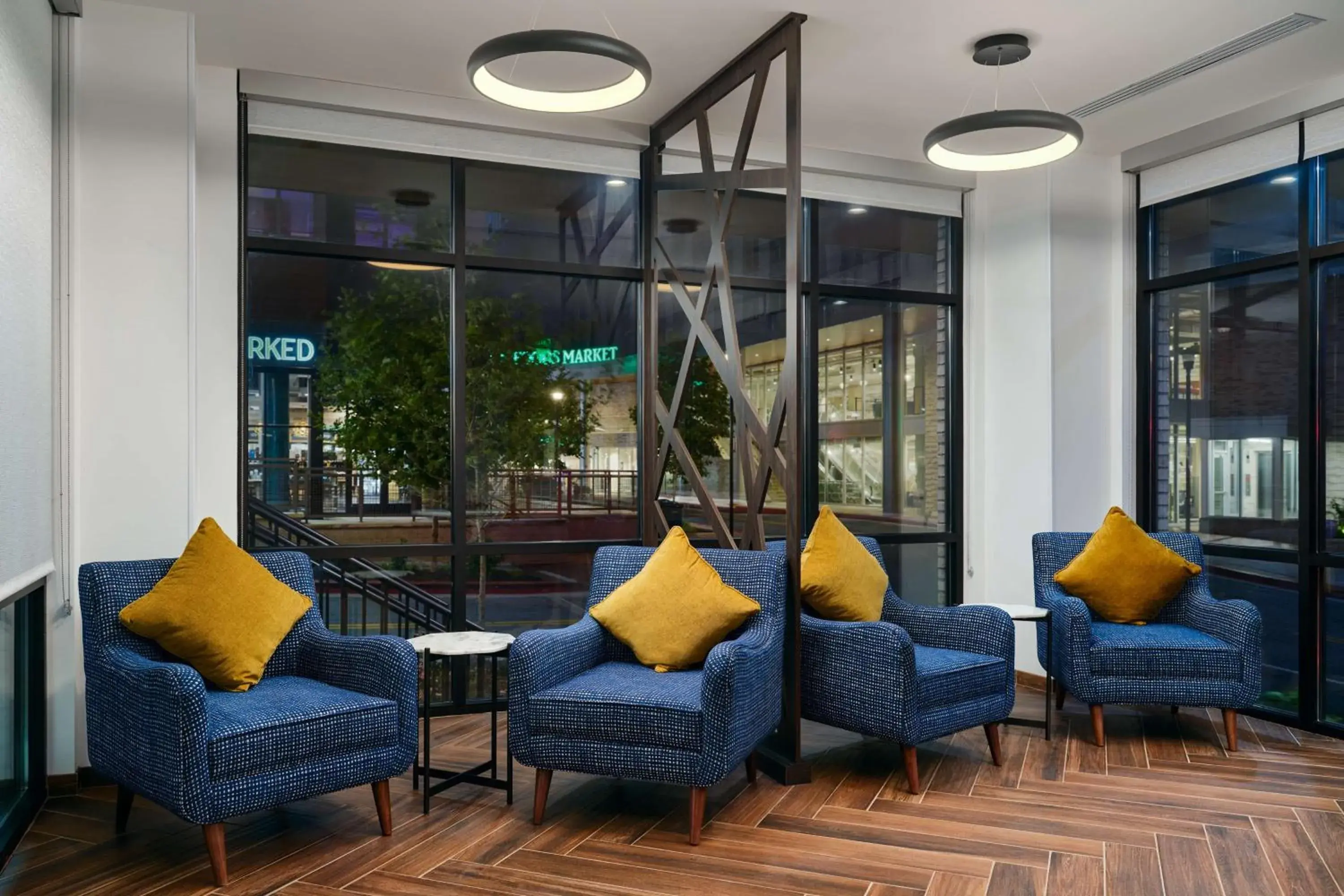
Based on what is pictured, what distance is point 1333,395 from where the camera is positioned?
4555 mm

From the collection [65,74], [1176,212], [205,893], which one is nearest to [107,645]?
[205,893]

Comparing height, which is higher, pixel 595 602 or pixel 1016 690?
pixel 595 602

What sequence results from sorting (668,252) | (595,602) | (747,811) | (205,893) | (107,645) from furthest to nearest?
(668,252) < (595,602) < (747,811) < (107,645) < (205,893)

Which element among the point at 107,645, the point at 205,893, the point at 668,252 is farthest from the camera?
the point at 668,252

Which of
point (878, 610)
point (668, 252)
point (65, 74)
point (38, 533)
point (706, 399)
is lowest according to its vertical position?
point (878, 610)

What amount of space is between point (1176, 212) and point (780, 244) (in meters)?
2.04

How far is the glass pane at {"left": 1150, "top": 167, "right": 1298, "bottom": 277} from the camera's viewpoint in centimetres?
475

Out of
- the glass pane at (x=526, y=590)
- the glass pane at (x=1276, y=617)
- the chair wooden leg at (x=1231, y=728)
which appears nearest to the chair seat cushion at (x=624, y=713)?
the glass pane at (x=526, y=590)

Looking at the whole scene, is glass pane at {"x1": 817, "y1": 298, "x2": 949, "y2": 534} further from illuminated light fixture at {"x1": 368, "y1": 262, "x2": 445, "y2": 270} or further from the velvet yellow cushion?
illuminated light fixture at {"x1": 368, "y1": 262, "x2": 445, "y2": 270}

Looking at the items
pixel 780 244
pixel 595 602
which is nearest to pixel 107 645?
pixel 595 602

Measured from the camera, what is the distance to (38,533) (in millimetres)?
3309

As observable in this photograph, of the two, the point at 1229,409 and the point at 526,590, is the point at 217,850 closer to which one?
the point at 526,590

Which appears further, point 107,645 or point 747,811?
point 747,811

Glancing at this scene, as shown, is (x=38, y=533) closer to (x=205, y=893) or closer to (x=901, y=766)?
(x=205, y=893)
